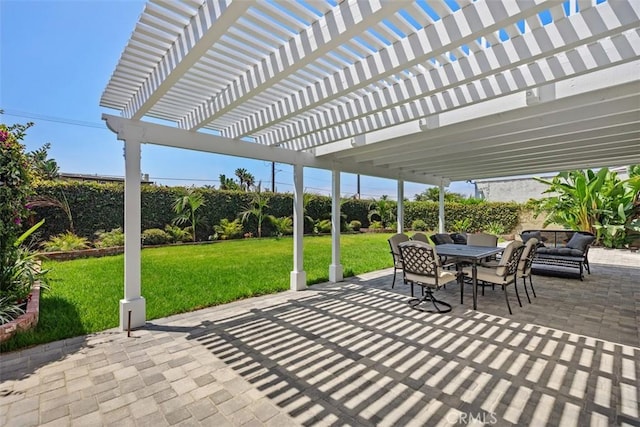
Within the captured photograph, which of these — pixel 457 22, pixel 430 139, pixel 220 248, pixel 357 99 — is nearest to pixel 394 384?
pixel 457 22

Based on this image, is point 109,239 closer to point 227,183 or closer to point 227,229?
point 227,229

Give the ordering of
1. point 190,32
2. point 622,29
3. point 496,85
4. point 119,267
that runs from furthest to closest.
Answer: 1. point 119,267
2. point 496,85
3. point 190,32
4. point 622,29

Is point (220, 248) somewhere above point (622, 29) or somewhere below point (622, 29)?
below

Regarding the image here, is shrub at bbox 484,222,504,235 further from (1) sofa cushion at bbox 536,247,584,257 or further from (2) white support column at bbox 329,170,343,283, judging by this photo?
(2) white support column at bbox 329,170,343,283

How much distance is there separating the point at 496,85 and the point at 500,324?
124 inches

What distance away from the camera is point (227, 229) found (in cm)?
1262

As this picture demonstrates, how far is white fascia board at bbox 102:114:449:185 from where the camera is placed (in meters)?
3.92

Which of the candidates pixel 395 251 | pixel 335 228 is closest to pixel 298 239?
pixel 335 228

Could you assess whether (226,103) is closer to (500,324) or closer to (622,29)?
(622,29)

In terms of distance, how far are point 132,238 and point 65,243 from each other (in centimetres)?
664

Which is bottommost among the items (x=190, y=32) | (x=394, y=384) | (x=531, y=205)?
(x=394, y=384)

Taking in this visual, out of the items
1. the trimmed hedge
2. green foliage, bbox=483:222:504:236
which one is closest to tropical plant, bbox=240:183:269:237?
the trimmed hedge

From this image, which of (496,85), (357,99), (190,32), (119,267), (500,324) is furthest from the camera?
(119,267)

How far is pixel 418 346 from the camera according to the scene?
3.46 meters
